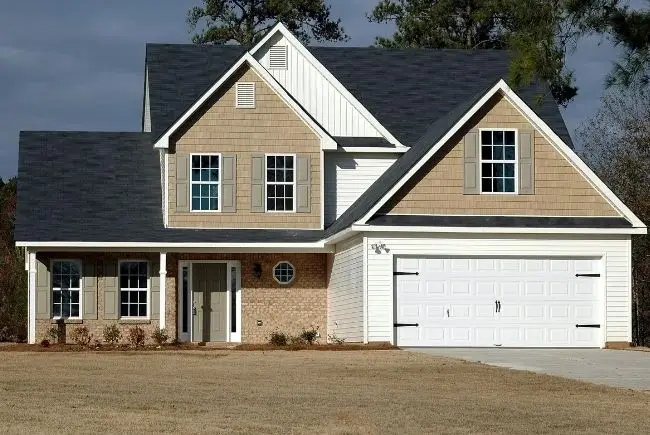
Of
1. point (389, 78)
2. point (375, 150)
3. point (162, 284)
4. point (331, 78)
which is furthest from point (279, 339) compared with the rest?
point (389, 78)

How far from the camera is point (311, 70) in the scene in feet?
116

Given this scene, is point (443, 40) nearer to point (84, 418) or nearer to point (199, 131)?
point (199, 131)

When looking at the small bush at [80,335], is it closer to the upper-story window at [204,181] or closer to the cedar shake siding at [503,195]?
the upper-story window at [204,181]

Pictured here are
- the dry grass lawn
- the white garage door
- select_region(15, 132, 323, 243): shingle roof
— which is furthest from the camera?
select_region(15, 132, 323, 243): shingle roof

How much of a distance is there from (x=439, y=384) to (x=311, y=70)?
16698mm

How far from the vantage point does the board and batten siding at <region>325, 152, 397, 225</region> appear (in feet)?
111

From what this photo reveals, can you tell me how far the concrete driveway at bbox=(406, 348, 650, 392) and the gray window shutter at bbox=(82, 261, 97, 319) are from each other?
329 inches

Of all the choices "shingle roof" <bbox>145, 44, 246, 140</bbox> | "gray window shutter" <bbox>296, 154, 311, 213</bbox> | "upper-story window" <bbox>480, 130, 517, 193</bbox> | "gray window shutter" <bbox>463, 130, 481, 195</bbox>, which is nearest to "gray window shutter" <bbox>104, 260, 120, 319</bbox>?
"shingle roof" <bbox>145, 44, 246, 140</bbox>

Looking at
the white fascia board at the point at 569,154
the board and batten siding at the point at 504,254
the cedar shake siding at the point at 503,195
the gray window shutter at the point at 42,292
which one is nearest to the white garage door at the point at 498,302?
the board and batten siding at the point at 504,254

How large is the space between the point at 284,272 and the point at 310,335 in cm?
176

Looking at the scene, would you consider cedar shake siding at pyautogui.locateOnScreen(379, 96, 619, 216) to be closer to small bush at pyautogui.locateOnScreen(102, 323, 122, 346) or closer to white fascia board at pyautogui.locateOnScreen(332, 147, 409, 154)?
white fascia board at pyautogui.locateOnScreen(332, 147, 409, 154)

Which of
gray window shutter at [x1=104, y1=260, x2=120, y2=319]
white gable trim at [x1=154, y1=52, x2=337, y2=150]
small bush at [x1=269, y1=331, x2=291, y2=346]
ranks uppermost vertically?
white gable trim at [x1=154, y1=52, x2=337, y2=150]

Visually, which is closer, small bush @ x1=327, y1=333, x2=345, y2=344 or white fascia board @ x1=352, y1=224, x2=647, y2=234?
white fascia board @ x1=352, y1=224, x2=647, y2=234

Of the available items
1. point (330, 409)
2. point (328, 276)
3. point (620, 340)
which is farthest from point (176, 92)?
point (330, 409)
